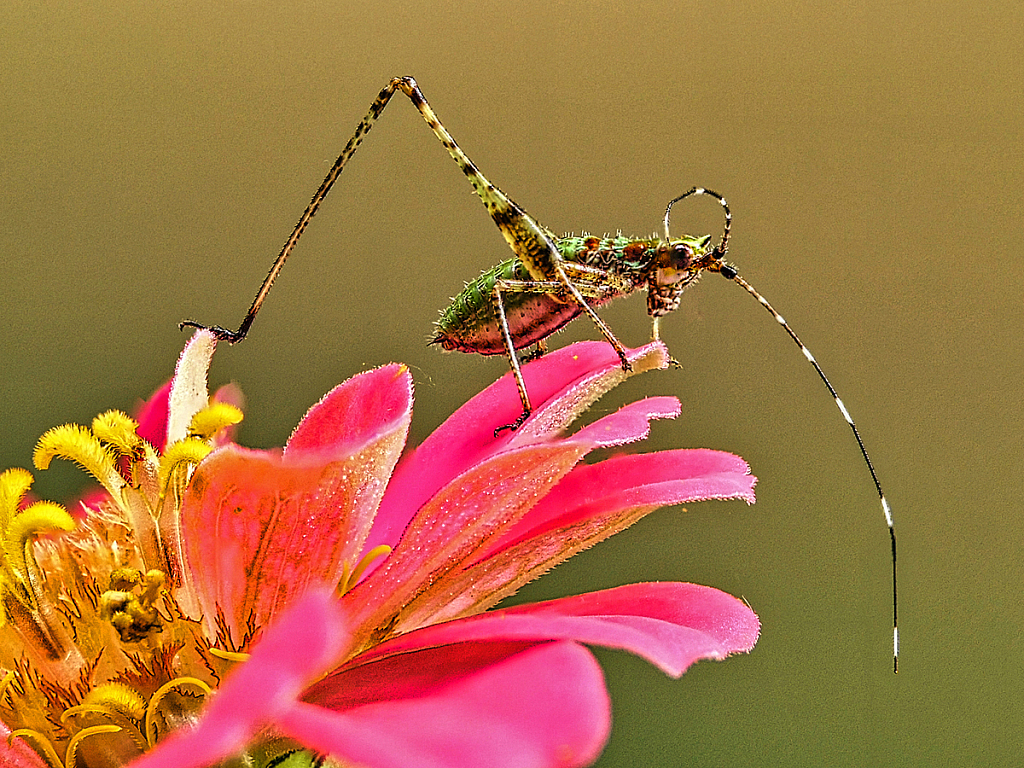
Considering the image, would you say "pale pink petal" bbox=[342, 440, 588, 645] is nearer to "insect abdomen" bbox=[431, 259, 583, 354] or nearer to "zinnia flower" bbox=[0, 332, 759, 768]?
"zinnia flower" bbox=[0, 332, 759, 768]

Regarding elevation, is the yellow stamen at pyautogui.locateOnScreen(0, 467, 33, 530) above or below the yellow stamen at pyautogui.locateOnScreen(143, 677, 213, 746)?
above

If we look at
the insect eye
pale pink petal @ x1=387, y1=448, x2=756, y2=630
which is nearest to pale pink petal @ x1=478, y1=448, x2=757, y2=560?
pale pink petal @ x1=387, y1=448, x2=756, y2=630

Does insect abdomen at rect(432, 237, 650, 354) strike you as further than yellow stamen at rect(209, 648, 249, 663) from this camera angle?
Yes

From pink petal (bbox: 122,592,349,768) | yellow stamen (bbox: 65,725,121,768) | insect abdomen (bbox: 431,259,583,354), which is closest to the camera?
pink petal (bbox: 122,592,349,768)

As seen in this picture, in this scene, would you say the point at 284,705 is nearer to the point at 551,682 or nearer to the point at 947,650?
the point at 551,682

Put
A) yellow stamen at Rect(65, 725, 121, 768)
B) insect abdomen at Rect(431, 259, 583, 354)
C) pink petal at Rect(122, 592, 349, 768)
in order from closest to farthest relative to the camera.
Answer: pink petal at Rect(122, 592, 349, 768) < yellow stamen at Rect(65, 725, 121, 768) < insect abdomen at Rect(431, 259, 583, 354)

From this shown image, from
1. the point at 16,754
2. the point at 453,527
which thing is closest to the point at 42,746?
the point at 16,754

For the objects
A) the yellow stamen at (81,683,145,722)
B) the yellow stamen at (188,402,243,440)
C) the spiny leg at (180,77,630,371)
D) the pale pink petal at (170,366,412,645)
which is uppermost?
the spiny leg at (180,77,630,371)
